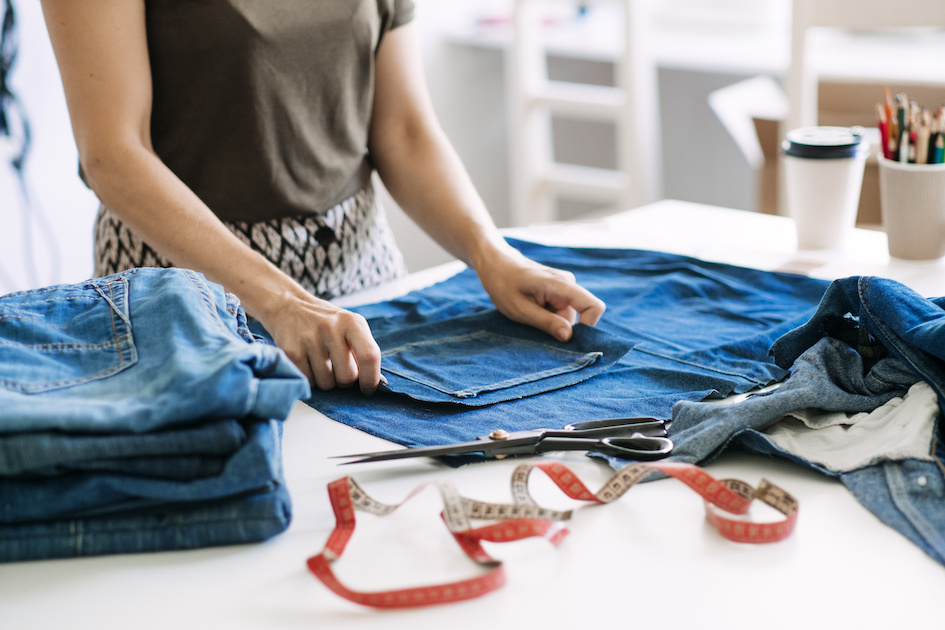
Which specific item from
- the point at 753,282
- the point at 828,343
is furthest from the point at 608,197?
the point at 828,343

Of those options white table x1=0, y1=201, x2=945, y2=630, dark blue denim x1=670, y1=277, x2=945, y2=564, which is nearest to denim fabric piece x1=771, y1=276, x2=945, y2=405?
dark blue denim x1=670, y1=277, x2=945, y2=564

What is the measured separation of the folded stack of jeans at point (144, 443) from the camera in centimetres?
55

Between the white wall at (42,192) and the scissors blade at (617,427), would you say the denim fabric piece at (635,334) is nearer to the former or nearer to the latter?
the scissors blade at (617,427)

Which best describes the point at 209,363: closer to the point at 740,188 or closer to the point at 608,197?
the point at 608,197

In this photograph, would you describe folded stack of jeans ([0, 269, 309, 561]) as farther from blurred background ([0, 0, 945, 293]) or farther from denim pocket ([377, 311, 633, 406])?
blurred background ([0, 0, 945, 293])

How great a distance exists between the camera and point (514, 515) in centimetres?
61

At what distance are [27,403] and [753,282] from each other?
844 mm

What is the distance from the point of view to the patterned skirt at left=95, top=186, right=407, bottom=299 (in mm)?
1170

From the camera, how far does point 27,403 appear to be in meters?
0.55

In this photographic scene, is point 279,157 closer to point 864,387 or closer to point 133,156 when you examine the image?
point 133,156

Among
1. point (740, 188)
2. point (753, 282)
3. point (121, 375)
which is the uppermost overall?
point (121, 375)

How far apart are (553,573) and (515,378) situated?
1.00 ft

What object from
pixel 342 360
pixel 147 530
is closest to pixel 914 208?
pixel 342 360

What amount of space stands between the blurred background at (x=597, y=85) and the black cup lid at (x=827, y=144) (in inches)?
25.1
